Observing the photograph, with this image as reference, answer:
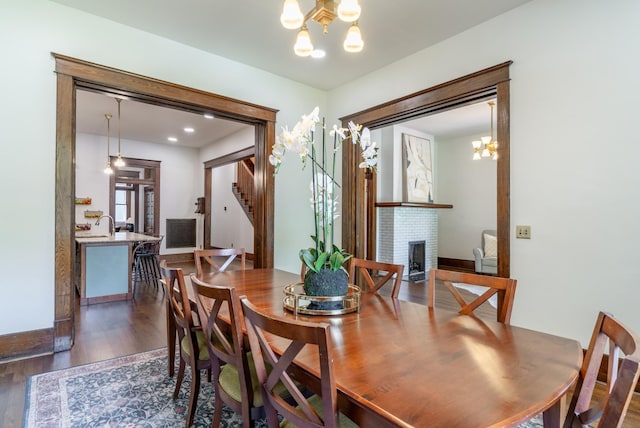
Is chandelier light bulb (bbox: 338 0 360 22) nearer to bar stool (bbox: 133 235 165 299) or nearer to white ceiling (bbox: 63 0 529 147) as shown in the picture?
white ceiling (bbox: 63 0 529 147)

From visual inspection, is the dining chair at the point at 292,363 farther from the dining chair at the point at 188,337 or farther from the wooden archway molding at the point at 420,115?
the wooden archway molding at the point at 420,115

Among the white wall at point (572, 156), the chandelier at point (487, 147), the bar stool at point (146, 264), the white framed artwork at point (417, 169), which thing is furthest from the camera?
the white framed artwork at point (417, 169)

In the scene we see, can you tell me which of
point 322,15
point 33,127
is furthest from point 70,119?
point 322,15

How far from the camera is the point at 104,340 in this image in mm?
3078

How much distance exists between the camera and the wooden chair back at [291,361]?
877mm

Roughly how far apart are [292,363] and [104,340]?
2802 millimetres

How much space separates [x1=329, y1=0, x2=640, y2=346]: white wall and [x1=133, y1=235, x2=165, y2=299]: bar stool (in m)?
4.82

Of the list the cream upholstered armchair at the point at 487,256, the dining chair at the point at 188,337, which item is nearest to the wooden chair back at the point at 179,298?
the dining chair at the point at 188,337

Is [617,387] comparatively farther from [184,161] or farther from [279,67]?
[184,161]

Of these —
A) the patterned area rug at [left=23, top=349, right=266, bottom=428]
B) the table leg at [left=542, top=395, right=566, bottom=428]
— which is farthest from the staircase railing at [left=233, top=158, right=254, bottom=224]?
the table leg at [left=542, top=395, right=566, bottom=428]

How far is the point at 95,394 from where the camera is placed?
2.15 metres

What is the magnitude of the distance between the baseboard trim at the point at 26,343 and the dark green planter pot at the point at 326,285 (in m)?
2.47

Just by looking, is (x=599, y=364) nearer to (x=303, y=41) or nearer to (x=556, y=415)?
(x=556, y=415)

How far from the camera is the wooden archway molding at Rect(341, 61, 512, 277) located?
2.81 metres
